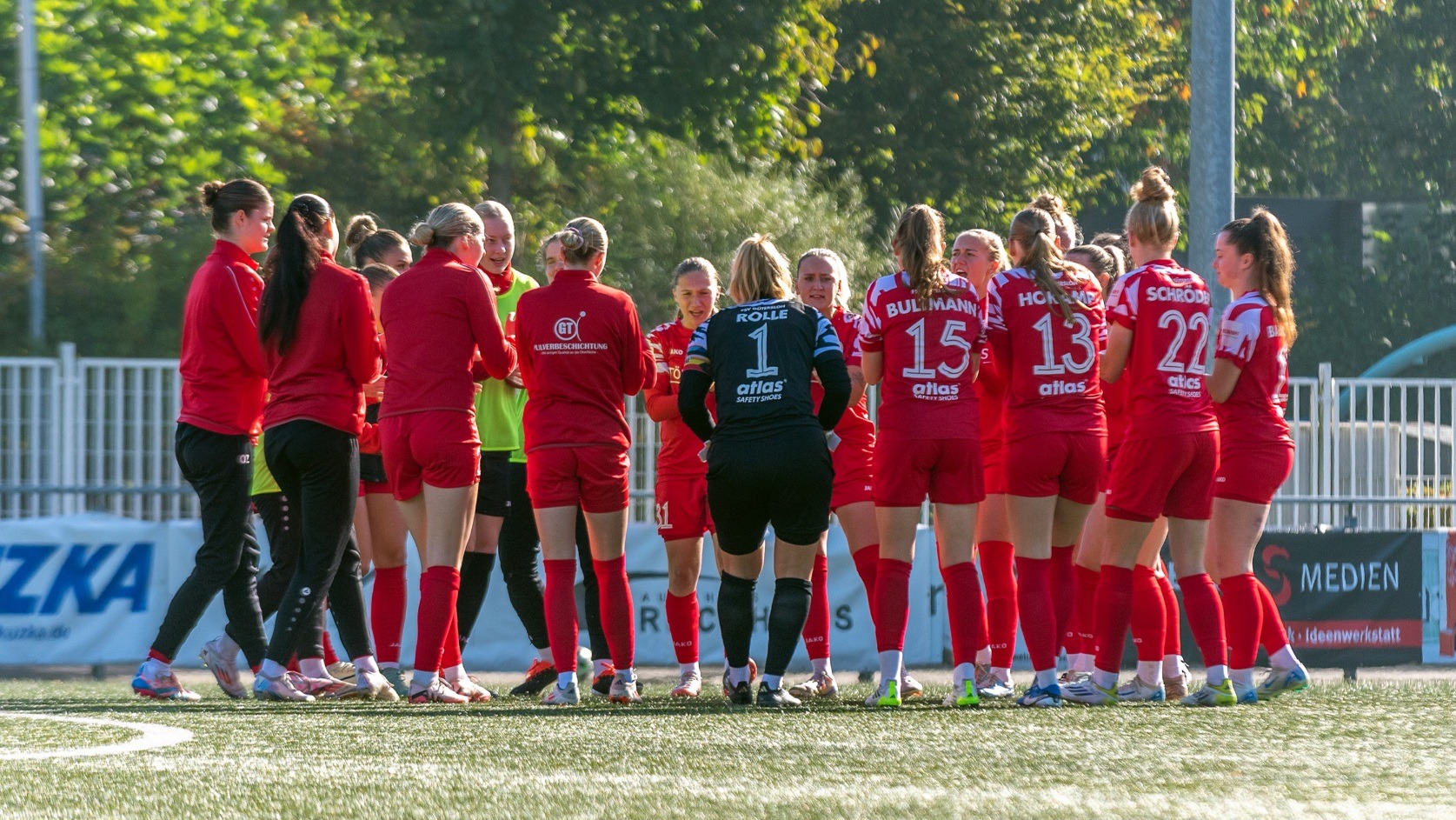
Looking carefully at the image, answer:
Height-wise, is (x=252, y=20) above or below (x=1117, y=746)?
above

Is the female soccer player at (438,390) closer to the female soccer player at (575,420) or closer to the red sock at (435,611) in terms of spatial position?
the red sock at (435,611)

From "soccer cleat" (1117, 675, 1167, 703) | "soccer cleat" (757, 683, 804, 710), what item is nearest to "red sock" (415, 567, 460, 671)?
"soccer cleat" (757, 683, 804, 710)

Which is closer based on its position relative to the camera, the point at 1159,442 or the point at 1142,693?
the point at 1159,442

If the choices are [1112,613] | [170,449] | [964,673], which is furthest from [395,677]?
[170,449]

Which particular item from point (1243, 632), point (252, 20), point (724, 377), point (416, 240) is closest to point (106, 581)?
point (416, 240)

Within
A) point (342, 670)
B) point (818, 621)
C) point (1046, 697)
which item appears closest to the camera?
point (1046, 697)

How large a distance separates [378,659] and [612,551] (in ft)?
3.72

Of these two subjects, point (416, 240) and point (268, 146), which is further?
point (268, 146)

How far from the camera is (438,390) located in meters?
6.70

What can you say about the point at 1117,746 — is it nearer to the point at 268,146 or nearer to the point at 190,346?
the point at 190,346

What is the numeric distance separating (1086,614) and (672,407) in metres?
1.83

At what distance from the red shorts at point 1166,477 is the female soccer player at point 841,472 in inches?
41.4

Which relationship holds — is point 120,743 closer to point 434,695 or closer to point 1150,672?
point 434,695

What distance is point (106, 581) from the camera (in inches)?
426
